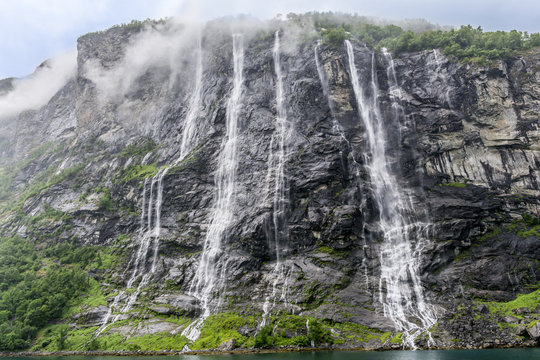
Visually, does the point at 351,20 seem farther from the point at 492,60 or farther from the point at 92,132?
the point at 92,132

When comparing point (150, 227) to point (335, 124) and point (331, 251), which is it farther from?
point (335, 124)

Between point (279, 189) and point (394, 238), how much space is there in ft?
56.8

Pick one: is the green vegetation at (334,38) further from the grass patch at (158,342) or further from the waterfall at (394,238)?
the grass patch at (158,342)

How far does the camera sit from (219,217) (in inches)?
2179

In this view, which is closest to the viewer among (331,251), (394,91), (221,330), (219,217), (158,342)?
(158,342)

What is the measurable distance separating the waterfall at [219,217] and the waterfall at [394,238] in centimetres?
2126

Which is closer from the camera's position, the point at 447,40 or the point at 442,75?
the point at 442,75

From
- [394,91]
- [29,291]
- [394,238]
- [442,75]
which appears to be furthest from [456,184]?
[29,291]

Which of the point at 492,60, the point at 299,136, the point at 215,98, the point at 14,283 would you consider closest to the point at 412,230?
the point at 299,136

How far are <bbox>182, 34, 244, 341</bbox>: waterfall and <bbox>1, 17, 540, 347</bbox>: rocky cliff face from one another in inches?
11.4

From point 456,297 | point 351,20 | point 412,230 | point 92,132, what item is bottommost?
point 456,297

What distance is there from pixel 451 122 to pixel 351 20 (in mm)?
52033

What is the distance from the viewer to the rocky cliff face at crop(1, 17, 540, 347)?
41875 mm

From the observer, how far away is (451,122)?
178ft
